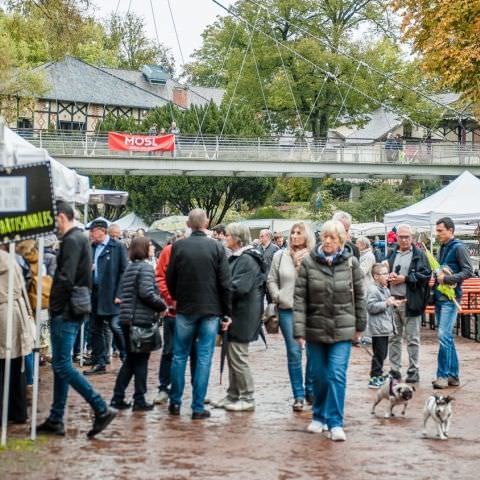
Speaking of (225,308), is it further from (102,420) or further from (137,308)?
(102,420)

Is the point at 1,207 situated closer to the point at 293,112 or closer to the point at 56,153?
the point at 56,153

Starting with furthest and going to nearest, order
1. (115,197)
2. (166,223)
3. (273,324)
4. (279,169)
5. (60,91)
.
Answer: (60,91) → (279,169) → (166,223) → (115,197) → (273,324)

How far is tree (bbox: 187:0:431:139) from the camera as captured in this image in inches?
2726

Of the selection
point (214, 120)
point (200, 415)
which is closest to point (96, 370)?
point (200, 415)

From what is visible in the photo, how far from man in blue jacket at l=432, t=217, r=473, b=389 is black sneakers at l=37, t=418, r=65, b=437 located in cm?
488

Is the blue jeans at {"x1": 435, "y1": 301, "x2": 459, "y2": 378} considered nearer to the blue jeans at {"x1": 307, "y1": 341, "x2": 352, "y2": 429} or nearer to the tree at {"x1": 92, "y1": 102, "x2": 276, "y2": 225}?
the blue jeans at {"x1": 307, "y1": 341, "x2": 352, "y2": 429}

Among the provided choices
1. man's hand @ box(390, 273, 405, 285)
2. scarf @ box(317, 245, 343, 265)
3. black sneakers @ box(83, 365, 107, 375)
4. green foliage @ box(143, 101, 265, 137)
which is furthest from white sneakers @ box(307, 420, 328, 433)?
green foliage @ box(143, 101, 265, 137)

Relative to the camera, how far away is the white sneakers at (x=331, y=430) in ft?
28.9

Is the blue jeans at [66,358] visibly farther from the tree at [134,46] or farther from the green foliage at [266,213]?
the tree at [134,46]

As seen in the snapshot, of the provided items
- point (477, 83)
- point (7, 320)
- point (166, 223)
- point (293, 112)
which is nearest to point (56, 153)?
point (166, 223)

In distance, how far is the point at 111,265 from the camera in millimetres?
13008

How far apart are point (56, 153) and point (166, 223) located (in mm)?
7309

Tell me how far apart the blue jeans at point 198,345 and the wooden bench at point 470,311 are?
8.54 meters

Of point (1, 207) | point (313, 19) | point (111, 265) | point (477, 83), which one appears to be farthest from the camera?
point (313, 19)
